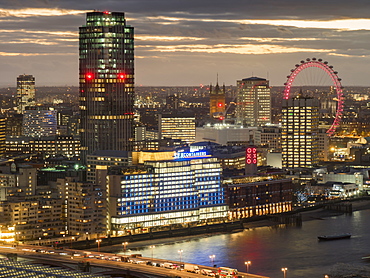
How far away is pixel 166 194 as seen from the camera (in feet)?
220

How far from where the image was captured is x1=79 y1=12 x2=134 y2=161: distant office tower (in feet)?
272

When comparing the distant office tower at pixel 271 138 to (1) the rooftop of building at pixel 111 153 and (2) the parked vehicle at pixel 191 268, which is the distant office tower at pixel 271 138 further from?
(2) the parked vehicle at pixel 191 268

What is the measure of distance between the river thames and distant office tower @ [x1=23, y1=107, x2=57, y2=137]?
6249 centimetres

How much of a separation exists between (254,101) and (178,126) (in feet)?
87.0

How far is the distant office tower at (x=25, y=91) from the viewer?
14888cm

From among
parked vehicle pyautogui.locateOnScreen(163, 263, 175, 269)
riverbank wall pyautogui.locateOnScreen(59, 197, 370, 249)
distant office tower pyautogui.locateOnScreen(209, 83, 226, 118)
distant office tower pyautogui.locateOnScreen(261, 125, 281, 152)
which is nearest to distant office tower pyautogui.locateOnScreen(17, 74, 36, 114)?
distant office tower pyautogui.locateOnScreen(209, 83, 226, 118)

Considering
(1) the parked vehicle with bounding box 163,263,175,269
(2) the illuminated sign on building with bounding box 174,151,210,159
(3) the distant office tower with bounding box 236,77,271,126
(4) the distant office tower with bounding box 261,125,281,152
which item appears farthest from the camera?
(3) the distant office tower with bounding box 236,77,271,126

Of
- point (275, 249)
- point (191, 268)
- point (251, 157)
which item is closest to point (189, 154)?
point (251, 157)

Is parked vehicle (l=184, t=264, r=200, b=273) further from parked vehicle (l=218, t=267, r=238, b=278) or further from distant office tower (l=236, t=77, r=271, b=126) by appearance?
distant office tower (l=236, t=77, r=271, b=126)

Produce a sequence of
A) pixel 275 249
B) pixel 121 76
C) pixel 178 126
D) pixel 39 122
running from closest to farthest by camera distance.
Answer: pixel 275 249
pixel 121 76
pixel 178 126
pixel 39 122

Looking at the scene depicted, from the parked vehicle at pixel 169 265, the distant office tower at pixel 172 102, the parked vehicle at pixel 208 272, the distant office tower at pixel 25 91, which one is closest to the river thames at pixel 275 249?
the parked vehicle at pixel 208 272

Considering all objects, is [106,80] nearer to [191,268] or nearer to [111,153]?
[111,153]

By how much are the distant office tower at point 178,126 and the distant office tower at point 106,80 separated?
33739 millimetres

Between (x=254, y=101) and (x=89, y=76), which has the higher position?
(x=89, y=76)
